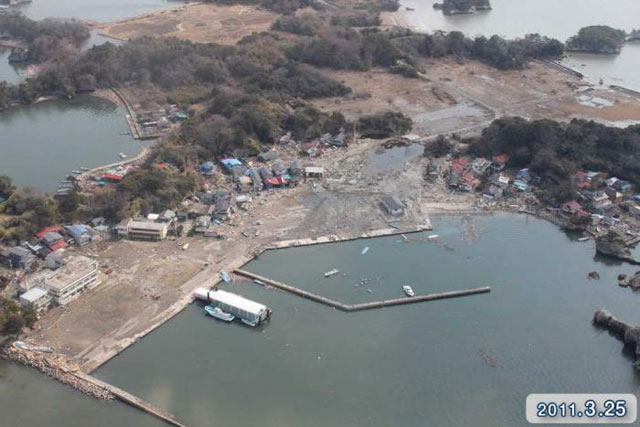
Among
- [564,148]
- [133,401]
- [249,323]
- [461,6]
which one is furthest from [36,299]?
[461,6]

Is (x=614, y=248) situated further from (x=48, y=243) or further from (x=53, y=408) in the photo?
(x=48, y=243)

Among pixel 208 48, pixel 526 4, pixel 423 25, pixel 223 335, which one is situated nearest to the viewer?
pixel 223 335

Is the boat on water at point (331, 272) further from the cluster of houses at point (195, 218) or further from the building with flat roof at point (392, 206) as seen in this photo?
the building with flat roof at point (392, 206)

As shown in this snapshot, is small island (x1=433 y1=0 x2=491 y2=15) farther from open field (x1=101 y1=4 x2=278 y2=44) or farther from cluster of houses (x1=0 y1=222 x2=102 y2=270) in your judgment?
cluster of houses (x1=0 y1=222 x2=102 y2=270)

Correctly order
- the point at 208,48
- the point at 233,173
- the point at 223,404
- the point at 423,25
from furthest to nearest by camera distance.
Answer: the point at 423,25, the point at 208,48, the point at 233,173, the point at 223,404

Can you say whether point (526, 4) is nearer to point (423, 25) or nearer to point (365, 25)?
point (423, 25)

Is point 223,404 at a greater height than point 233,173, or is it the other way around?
point 233,173

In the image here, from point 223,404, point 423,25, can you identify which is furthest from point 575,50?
point 223,404

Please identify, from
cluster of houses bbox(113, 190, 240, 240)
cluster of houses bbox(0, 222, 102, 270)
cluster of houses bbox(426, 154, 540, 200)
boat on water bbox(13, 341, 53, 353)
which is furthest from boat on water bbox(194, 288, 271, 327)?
cluster of houses bbox(426, 154, 540, 200)
